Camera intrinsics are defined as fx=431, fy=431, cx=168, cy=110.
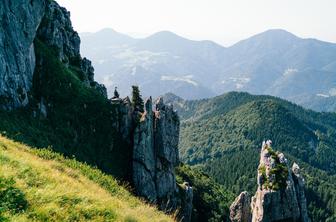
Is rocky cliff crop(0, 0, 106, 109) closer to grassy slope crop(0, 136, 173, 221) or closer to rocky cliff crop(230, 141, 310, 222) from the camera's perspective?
grassy slope crop(0, 136, 173, 221)

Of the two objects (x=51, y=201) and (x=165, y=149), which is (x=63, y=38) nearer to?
(x=165, y=149)

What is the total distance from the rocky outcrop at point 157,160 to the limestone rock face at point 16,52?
75.5 ft

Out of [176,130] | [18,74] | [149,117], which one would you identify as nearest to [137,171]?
[149,117]

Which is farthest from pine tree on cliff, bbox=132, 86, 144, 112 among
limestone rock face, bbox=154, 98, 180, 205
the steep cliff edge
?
the steep cliff edge

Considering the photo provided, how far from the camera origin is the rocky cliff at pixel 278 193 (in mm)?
85188

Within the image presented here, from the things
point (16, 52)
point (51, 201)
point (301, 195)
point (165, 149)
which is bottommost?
point (301, 195)

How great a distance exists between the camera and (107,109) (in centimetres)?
8000

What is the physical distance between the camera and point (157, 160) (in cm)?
8294

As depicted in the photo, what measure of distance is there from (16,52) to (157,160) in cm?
3367

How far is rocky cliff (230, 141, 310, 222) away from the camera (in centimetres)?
8519

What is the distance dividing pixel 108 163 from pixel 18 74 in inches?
844

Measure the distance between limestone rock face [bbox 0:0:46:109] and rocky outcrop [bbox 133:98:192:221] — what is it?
23.0m

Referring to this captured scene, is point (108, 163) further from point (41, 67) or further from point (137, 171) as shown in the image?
point (41, 67)

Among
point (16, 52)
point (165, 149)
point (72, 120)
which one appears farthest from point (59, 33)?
point (165, 149)
